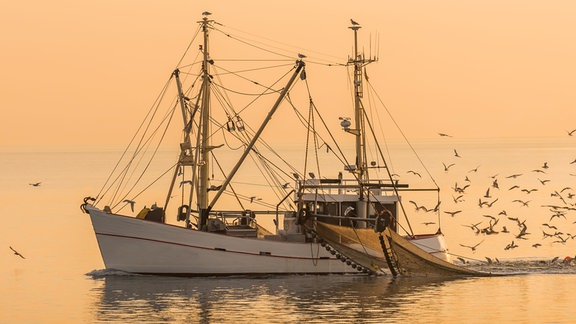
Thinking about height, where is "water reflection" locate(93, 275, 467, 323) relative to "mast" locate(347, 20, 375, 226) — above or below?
below

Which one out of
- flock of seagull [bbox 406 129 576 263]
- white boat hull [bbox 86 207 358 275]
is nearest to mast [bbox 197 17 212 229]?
white boat hull [bbox 86 207 358 275]

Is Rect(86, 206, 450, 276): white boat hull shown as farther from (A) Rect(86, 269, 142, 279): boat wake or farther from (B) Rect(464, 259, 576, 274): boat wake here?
(B) Rect(464, 259, 576, 274): boat wake

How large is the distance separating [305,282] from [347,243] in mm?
3188

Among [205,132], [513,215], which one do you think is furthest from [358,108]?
[513,215]

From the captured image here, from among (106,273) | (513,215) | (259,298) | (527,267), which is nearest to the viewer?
(259,298)

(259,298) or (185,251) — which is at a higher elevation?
(185,251)

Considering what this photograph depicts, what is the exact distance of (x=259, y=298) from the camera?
65.5 meters

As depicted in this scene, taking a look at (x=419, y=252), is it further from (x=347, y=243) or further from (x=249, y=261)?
(x=249, y=261)

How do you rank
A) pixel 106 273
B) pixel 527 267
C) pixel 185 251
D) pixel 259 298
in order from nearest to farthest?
pixel 259 298 < pixel 185 251 < pixel 106 273 < pixel 527 267

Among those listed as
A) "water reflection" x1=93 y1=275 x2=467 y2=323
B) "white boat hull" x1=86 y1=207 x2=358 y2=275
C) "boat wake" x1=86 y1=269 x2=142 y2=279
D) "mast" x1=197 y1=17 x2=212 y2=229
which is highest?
"mast" x1=197 y1=17 x2=212 y2=229

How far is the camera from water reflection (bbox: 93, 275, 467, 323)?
198 feet

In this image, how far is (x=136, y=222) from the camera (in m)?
71.8

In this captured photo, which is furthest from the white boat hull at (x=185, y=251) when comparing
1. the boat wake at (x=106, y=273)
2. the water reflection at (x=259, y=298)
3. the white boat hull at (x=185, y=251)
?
the water reflection at (x=259, y=298)

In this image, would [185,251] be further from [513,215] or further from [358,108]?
[513,215]
